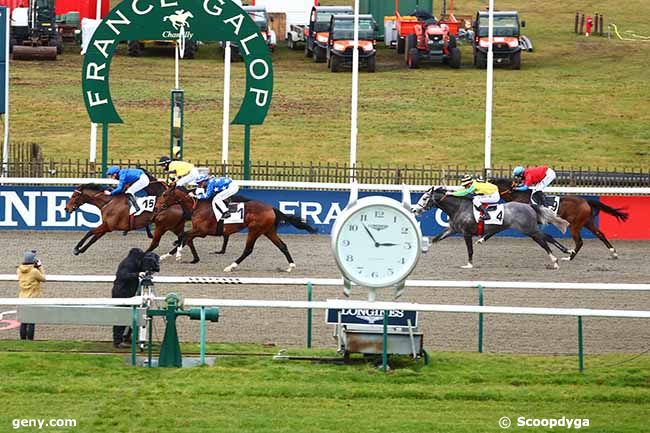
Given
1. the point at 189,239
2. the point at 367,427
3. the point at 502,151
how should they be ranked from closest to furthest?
the point at 367,427
the point at 189,239
the point at 502,151

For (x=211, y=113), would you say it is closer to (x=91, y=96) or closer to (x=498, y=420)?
(x=91, y=96)

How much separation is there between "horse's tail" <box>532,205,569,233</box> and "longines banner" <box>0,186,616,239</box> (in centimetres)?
223

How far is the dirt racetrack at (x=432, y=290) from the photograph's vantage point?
16.0 meters

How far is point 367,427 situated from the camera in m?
11.7

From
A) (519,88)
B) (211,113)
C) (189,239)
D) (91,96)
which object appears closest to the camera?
(189,239)

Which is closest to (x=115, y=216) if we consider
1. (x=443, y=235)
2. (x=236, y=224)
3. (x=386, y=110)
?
(x=236, y=224)

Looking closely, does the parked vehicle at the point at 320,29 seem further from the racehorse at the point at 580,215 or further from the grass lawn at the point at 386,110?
the racehorse at the point at 580,215

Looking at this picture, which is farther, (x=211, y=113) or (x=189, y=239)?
(x=211, y=113)

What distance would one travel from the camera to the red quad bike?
4297 cm

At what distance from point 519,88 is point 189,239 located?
70.7ft

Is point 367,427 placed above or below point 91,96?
below

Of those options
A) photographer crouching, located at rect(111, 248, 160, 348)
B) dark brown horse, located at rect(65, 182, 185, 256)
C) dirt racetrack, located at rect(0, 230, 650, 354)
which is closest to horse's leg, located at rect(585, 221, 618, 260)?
dirt racetrack, located at rect(0, 230, 650, 354)

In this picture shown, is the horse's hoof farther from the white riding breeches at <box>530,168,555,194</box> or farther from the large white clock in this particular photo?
the large white clock

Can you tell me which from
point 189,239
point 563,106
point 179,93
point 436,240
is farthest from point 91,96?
point 563,106
